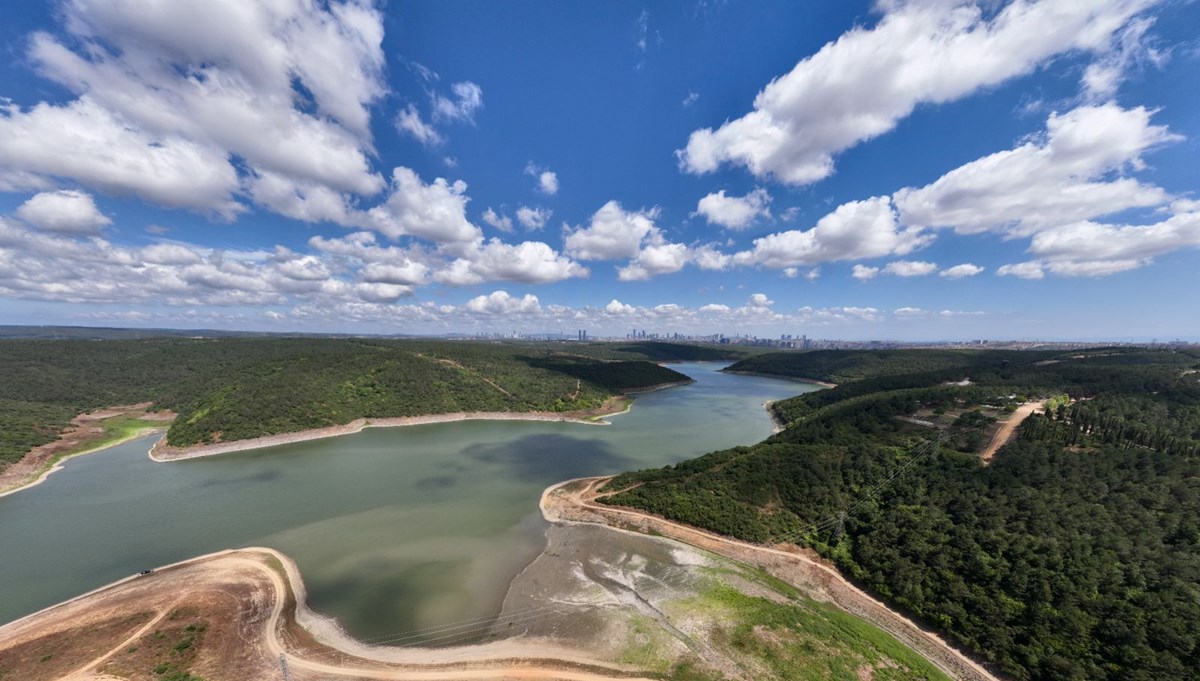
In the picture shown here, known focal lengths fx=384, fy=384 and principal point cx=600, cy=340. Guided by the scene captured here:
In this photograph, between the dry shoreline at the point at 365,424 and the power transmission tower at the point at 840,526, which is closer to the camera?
the power transmission tower at the point at 840,526

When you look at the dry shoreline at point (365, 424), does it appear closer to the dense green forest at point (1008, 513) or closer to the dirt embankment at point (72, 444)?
the dirt embankment at point (72, 444)

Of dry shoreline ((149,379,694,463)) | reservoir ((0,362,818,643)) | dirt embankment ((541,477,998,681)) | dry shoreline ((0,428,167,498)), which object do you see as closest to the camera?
dirt embankment ((541,477,998,681))

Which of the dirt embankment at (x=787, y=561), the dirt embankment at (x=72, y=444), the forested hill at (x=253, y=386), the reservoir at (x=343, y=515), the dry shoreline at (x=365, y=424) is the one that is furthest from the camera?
the forested hill at (x=253, y=386)

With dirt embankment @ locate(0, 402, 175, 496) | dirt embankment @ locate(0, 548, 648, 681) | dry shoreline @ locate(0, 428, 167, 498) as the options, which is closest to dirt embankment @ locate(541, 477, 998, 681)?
dirt embankment @ locate(0, 548, 648, 681)

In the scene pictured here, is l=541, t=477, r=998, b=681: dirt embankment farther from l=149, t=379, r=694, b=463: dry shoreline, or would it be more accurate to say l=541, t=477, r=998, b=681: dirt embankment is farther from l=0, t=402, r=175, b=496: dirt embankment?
l=0, t=402, r=175, b=496: dirt embankment

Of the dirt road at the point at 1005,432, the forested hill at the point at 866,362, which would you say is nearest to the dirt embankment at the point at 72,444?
the dirt road at the point at 1005,432
